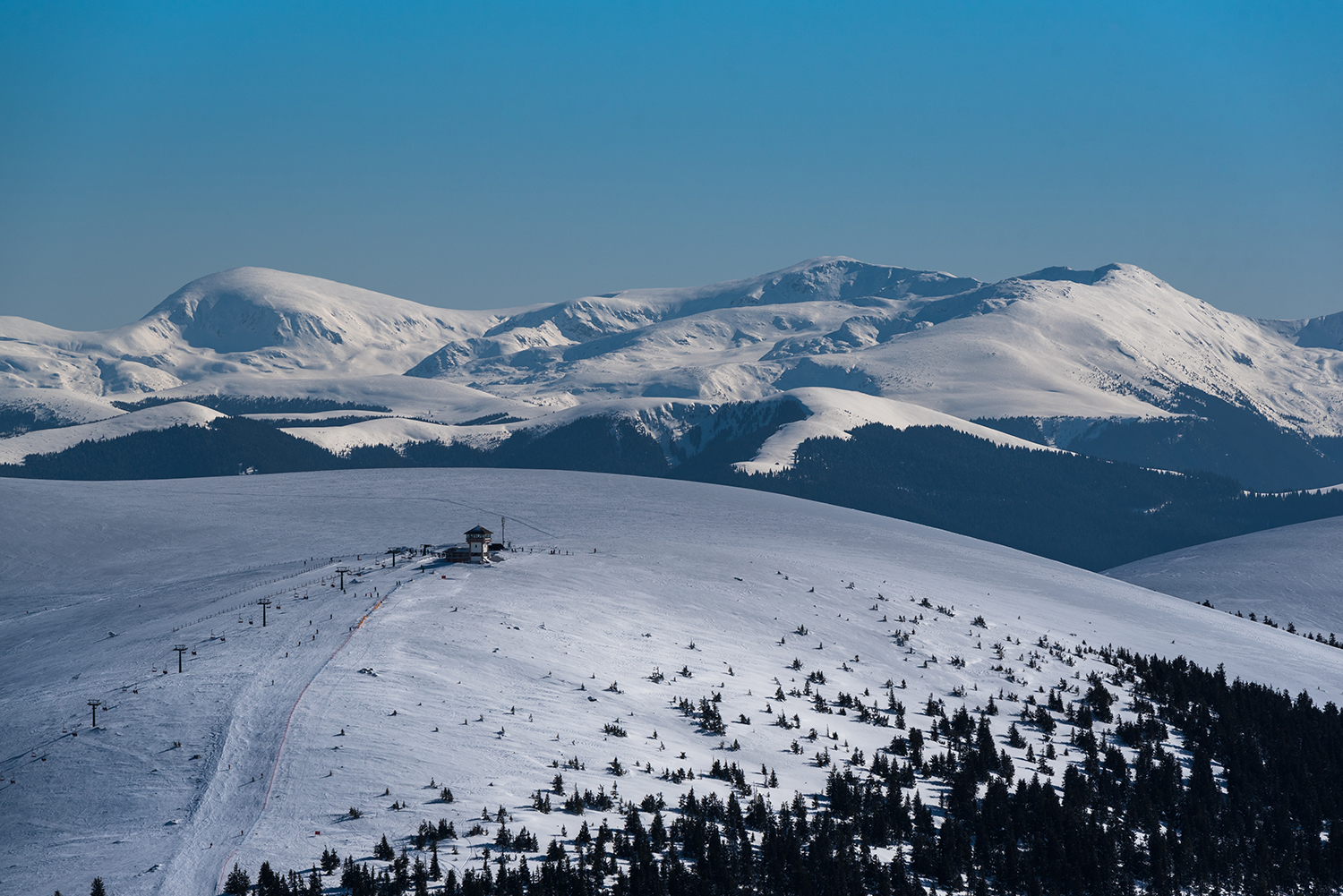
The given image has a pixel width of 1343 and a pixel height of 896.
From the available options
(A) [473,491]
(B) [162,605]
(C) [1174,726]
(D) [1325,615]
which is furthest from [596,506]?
(D) [1325,615]

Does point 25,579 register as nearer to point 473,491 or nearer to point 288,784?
point 473,491

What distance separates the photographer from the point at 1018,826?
76.8 m

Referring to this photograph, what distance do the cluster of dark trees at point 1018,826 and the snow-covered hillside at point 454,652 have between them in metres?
2.31

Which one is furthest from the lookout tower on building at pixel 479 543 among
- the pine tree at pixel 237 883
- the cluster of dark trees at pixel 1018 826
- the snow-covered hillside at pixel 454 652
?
the pine tree at pixel 237 883

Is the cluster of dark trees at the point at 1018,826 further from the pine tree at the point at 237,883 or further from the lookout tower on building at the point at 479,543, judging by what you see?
the lookout tower on building at the point at 479,543

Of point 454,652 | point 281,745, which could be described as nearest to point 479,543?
point 454,652

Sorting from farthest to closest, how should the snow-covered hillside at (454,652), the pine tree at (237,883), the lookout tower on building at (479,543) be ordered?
the lookout tower on building at (479,543), the snow-covered hillside at (454,652), the pine tree at (237,883)

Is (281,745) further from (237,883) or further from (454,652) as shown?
(454,652)

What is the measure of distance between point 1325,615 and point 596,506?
109 meters

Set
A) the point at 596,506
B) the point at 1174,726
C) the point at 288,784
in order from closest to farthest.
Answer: the point at 288,784
the point at 1174,726
the point at 596,506

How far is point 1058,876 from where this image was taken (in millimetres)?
73688

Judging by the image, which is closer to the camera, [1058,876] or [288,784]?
[288,784]

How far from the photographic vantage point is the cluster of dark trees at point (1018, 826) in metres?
60.9

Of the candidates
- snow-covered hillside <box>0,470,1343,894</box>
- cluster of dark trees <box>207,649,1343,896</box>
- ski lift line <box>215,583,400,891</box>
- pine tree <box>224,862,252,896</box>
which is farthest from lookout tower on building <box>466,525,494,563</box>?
pine tree <box>224,862,252,896</box>
